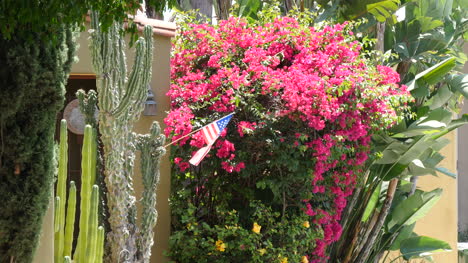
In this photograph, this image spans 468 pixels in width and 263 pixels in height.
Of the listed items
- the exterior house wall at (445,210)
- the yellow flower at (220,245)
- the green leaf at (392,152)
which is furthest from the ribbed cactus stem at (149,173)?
the exterior house wall at (445,210)

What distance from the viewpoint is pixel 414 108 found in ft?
40.5

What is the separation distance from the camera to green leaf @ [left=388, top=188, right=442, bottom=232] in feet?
39.5

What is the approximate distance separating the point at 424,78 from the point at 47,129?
21.8 ft

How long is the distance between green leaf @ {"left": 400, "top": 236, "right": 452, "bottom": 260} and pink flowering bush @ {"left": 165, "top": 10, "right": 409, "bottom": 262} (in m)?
2.03

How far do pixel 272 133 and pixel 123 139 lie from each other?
2074mm

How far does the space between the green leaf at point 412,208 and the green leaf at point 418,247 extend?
0.33 m

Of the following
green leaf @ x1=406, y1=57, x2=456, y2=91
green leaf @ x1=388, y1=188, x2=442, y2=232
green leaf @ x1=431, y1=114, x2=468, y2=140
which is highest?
green leaf @ x1=406, y1=57, x2=456, y2=91

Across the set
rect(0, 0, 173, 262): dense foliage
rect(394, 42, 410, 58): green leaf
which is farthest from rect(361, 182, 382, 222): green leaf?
rect(0, 0, 173, 262): dense foliage

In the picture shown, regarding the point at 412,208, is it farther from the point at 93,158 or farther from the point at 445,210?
the point at 93,158

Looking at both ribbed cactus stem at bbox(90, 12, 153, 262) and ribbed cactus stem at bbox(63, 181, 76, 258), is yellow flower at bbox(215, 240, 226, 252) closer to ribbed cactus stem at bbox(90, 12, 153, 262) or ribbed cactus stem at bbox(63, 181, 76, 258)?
ribbed cactus stem at bbox(90, 12, 153, 262)

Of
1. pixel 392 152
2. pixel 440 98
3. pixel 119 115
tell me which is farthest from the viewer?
pixel 440 98

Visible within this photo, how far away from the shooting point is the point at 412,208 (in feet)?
39.7

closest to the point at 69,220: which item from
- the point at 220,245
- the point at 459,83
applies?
the point at 220,245

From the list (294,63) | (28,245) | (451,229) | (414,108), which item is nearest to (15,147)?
(28,245)
